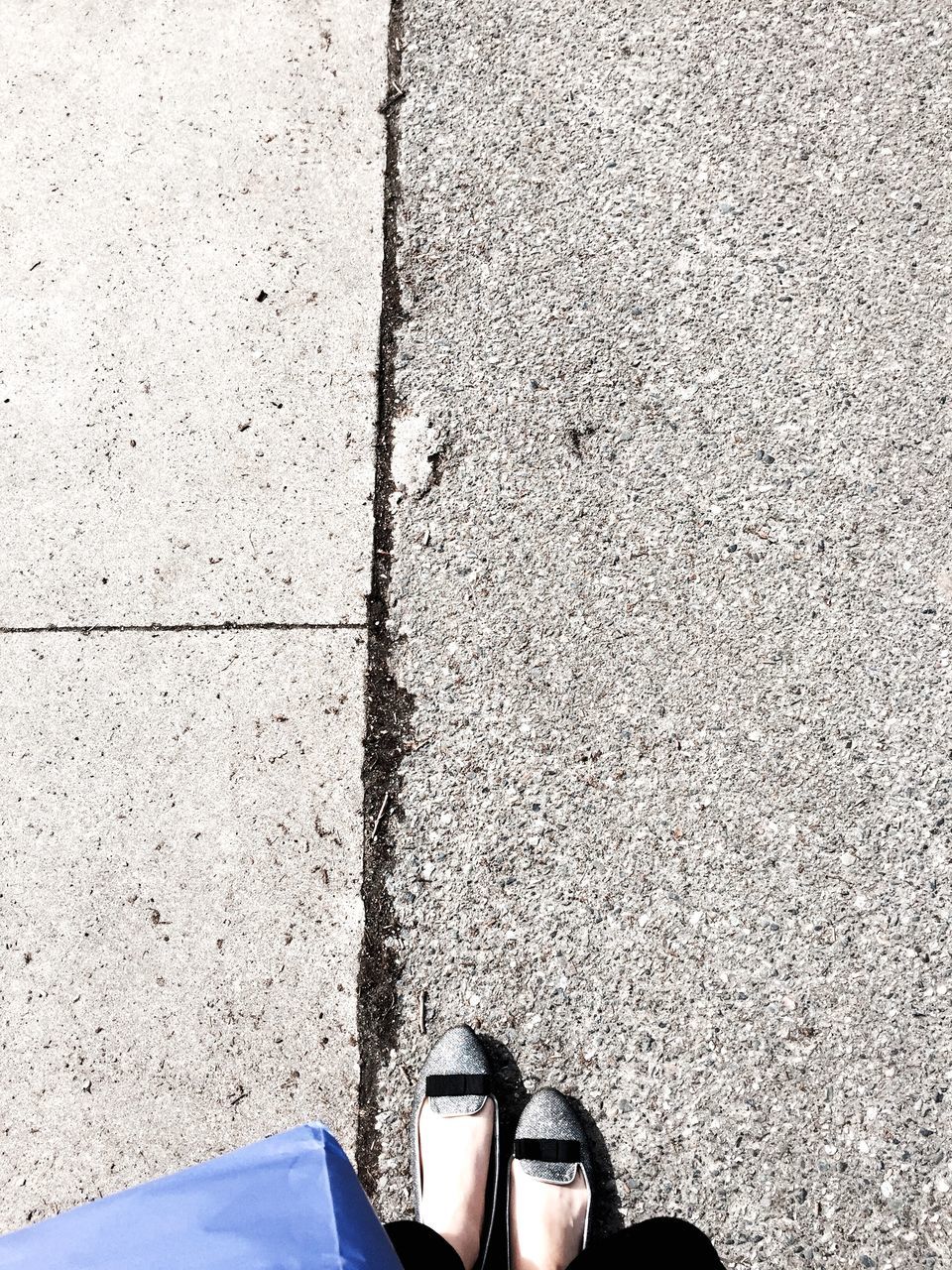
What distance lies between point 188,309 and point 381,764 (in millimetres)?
1244

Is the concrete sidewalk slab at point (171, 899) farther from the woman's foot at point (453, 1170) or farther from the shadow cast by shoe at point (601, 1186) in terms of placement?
the shadow cast by shoe at point (601, 1186)

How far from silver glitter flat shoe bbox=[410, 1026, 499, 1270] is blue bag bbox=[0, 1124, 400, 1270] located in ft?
1.51

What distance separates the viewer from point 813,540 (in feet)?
6.75

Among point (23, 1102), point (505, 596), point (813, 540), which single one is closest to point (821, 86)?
point (813, 540)

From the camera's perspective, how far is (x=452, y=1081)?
1834 millimetres

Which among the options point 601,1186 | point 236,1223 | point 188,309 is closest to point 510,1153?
point 601,1186

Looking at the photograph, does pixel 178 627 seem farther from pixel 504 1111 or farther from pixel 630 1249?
pixel 630 1249

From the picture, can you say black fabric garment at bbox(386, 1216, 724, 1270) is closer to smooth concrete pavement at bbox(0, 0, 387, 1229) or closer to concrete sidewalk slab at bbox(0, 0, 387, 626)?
smooth concrete pavement at bbox(0, 0, 387, 1229)

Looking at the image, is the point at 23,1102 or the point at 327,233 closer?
the point at 23,1102

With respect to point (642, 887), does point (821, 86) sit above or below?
above

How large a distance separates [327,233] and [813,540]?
140 cm

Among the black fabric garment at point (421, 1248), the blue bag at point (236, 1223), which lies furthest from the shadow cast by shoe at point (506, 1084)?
the blue bag at point (236, 1223)

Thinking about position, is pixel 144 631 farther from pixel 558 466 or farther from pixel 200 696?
pixel 558 466

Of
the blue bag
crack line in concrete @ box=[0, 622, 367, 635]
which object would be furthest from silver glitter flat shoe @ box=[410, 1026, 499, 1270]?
crack line in concrete @ box=[0, 622, 367, 635]
